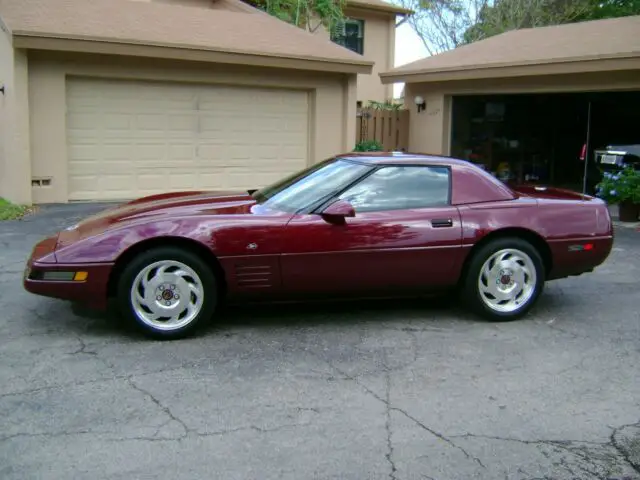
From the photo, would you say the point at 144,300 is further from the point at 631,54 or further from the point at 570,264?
the point at 631,54

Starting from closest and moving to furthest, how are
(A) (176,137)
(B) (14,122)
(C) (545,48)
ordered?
(B) (14,122) < (A) (176,137) < (C) (545,48)

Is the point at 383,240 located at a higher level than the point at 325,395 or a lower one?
higher

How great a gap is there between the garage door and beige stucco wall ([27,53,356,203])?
201 mm

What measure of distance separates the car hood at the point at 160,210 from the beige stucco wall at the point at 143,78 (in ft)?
21.1

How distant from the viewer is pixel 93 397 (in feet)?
13.7

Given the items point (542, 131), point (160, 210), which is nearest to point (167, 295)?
point (160, 210)

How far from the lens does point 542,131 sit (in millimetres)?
17375

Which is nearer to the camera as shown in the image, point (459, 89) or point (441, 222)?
point (441, 222)

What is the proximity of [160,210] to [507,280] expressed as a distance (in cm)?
279

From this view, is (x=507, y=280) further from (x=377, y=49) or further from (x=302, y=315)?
(x=377, y=49)

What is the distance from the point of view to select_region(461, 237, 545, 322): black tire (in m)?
5.71

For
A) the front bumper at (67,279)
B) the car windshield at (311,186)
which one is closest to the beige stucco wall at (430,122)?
the car windshield at (311,186)

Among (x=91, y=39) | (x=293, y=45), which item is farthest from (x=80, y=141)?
(x=293, y=45)

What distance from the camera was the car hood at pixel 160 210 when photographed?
532 centimetres
